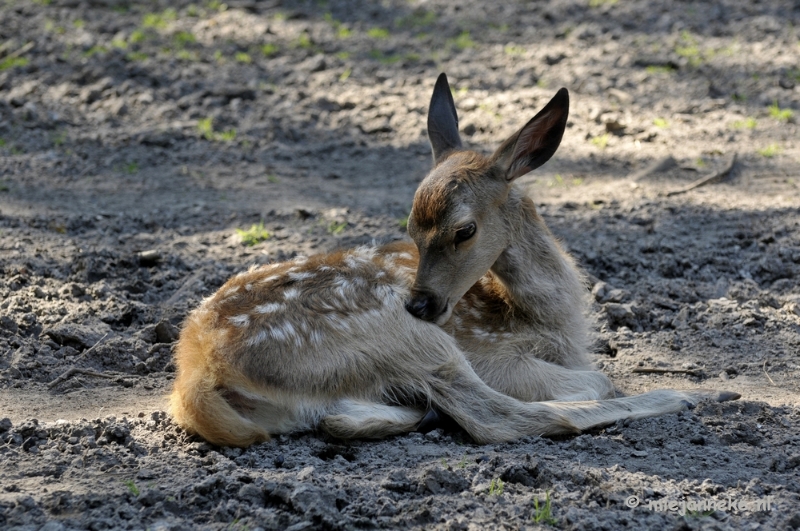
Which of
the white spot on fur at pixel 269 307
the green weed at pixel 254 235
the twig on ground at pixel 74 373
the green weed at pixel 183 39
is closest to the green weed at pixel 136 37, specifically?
the green weed at pixel 183 39

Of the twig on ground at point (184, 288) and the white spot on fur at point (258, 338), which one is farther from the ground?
the white spot on fur at point (258, 338)

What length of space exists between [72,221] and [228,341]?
11.2 feet

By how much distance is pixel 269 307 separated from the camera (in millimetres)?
4285

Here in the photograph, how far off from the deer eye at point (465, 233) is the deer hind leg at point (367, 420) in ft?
2.96

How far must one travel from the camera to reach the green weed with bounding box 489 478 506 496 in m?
3.53

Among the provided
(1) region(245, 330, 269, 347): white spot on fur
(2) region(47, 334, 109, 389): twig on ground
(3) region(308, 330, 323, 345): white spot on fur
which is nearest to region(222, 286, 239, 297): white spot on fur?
(1) region(245, 330, 269, 347): white spot on fur

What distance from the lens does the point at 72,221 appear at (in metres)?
6.95

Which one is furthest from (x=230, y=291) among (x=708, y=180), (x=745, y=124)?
(x=745, y=124)

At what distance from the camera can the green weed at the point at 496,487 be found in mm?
3531

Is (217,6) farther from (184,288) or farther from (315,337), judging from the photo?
(315,337)

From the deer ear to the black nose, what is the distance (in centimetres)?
83

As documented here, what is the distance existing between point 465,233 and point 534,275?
1.93 ft

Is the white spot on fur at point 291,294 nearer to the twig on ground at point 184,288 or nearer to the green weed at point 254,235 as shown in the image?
the twig on ground at point 184,288

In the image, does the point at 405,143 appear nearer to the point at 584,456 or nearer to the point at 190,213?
the point at 190,213
